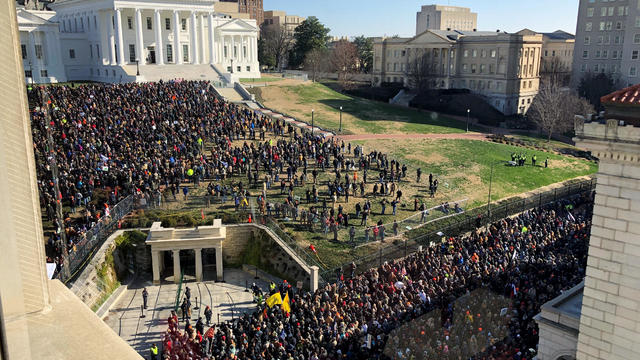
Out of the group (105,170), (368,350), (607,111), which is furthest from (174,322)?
(607,111)

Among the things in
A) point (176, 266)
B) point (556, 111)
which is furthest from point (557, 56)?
point (176, 266)

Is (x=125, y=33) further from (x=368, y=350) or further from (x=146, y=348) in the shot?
(x=368, y=350)

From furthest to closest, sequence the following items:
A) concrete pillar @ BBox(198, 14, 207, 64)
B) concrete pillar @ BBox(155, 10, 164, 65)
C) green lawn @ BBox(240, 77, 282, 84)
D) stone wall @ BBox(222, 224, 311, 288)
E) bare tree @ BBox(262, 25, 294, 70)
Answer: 1. bare tree @ BBox(262, 25, 294, 70)
2. green lawn @ BBox(240, 77, 282, 84)
3. concrete pillar @ BBox(198, 14, 207, 64)
4. concrete pillar @ BBox(155, 10, 164, 65)
5. stone wall @ BBox(222, 224, 311, 288)

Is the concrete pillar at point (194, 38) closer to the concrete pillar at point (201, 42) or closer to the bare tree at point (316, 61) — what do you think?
the concrete pillar at point (201, 42)

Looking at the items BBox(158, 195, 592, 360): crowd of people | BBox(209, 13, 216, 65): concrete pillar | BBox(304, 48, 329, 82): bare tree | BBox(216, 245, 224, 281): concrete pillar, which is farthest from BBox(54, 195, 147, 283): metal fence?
BBox(304, 48, 329, 82): bare tree

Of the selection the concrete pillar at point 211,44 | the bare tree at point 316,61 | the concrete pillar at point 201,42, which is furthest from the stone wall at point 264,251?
the bare tree at point 316,61

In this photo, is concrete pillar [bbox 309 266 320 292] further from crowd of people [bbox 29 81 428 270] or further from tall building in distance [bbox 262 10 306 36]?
tall building in distance [bbox 262 10 306 36]
